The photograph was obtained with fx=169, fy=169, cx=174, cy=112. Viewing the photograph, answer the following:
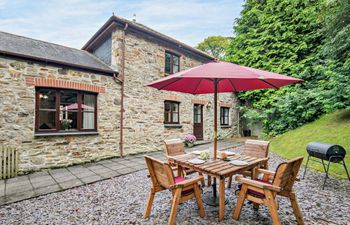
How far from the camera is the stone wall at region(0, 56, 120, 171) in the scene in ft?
15.1

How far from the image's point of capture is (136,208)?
112 inches

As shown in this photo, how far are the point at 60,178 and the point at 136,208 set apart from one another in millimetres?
2752

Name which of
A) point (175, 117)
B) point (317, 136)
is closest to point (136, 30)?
point (175, 117)

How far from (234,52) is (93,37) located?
994 centimetres

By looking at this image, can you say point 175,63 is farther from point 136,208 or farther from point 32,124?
point 136,208

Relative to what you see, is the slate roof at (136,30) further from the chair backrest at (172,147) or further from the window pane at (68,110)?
the chair backrest at (172,147)

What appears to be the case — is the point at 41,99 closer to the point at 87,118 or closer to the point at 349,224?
the point at 87,118

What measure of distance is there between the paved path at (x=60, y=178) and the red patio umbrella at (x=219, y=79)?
2.95 meters

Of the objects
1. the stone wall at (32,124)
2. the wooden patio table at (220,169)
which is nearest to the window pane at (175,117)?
the stone wall at (32,124)

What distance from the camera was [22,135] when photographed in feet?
15.6

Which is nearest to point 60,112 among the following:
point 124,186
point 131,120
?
point 131,120

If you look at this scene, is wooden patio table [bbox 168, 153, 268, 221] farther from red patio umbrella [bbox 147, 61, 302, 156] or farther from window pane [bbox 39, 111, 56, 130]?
window pane [bbox 39, 111, 56, 130]

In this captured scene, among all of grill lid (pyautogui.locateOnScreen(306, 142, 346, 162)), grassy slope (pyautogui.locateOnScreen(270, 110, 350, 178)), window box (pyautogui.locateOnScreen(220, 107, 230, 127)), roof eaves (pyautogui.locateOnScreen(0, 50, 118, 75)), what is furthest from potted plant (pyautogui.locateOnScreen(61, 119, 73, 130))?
window box (pyautogui.locateOnScreen(220, 107, 230, 127))

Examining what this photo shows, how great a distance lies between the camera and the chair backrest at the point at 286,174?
6.85 feet
